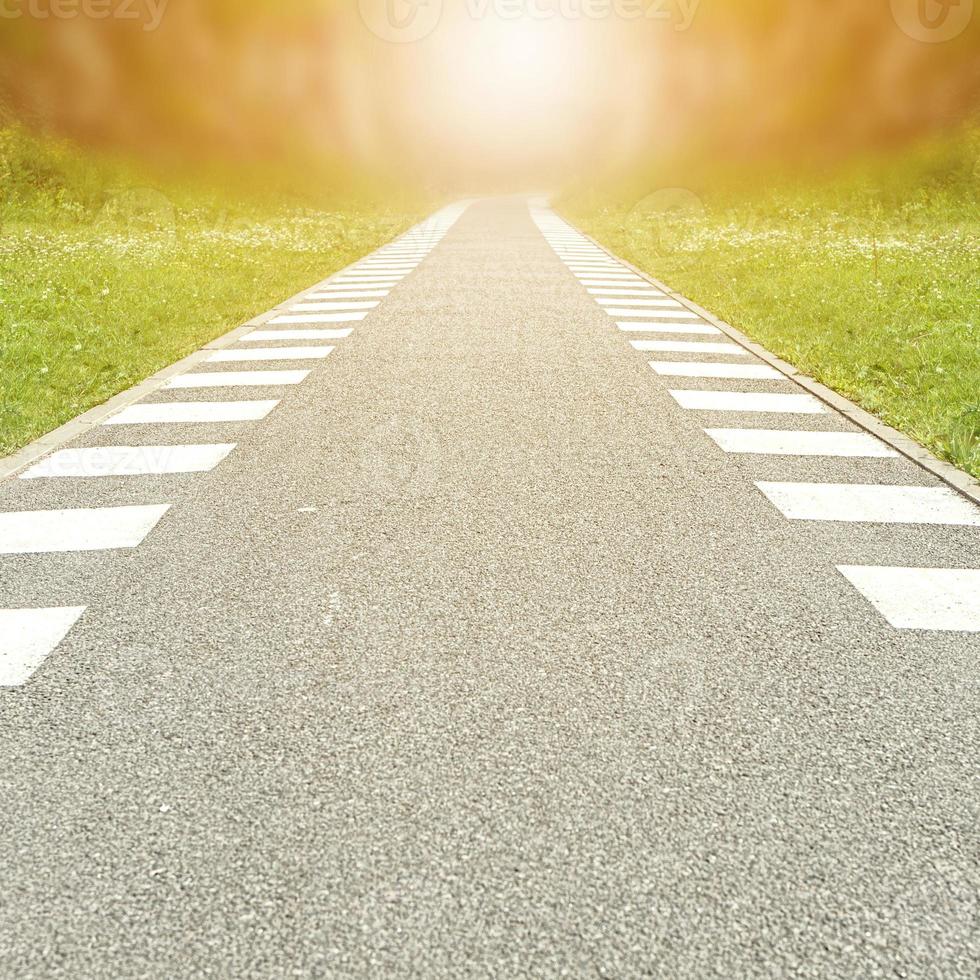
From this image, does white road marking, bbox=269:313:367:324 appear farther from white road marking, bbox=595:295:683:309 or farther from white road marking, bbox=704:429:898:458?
white road marking, bbox=704:429:898:458

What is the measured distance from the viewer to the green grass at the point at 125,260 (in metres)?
8.98

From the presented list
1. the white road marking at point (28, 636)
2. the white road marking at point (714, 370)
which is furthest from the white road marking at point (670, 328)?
the white road marking at point (28, 636)

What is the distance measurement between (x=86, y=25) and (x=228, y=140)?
612 cm

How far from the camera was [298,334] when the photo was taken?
36.6 ft

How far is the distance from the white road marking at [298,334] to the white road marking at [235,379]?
1.73 meters

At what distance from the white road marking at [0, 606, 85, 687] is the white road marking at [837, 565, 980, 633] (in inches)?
132

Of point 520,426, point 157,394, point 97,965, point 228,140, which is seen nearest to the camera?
point 97,965

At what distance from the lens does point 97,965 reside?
2.34 meters

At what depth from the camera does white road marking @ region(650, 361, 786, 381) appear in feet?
29.2

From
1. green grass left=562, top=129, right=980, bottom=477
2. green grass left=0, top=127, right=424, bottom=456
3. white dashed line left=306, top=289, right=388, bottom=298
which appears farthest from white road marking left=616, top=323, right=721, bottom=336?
green grass left=0, top=127, right=424, bottom=456

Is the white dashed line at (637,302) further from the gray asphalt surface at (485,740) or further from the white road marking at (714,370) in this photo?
the gray asphalt surface at (485,740)

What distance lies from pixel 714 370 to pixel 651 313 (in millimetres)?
3641

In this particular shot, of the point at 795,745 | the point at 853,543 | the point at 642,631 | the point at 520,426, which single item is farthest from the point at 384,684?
the point at 520,426

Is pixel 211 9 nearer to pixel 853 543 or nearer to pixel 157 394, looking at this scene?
pixel 157 394
